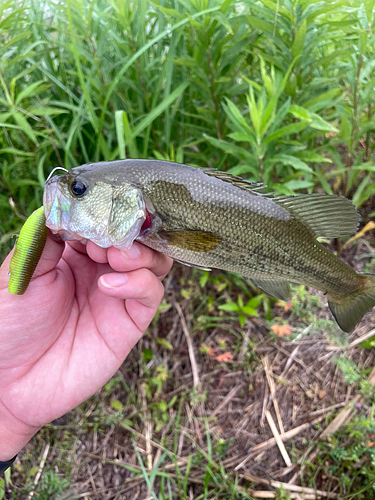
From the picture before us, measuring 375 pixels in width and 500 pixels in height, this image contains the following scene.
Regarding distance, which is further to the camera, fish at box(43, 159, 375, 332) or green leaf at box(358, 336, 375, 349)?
green leaf at box(358, 336, 375, 349)

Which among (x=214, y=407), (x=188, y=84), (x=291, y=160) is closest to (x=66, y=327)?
(x=214, y=407)

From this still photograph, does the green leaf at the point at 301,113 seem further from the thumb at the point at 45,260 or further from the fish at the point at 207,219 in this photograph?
the thumb at the point at 45,260

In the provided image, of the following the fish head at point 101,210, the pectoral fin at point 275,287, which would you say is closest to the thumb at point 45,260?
the fish head at point 101,210

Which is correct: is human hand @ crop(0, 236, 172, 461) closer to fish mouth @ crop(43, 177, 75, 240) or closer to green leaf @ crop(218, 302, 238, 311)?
fish mouth @ crop(43, 177, 75, 240)

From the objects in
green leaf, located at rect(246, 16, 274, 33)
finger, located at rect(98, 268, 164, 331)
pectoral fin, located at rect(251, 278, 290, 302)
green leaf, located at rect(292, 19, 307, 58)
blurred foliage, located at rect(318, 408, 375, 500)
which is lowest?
blurred foliage, located at rect(318, 408, 375, 500)

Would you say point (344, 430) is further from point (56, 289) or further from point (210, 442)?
point (56, 289)

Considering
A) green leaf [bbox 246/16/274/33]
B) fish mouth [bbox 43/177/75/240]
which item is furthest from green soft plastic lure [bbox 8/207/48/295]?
green leaf [bbox 246/16/274/33]
